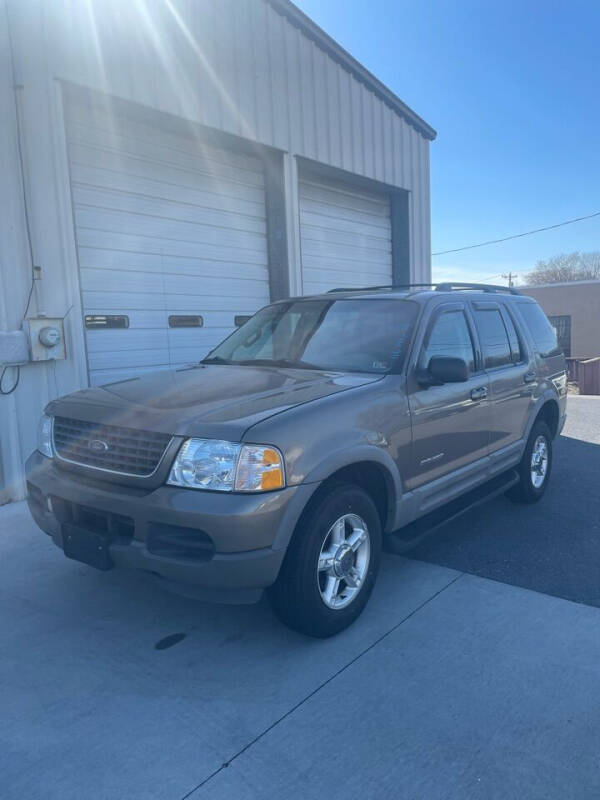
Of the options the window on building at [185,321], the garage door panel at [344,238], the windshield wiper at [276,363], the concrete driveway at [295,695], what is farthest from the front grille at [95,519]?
the garage door panel at [344,238]

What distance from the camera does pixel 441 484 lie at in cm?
402

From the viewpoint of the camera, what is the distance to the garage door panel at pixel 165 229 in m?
6.38

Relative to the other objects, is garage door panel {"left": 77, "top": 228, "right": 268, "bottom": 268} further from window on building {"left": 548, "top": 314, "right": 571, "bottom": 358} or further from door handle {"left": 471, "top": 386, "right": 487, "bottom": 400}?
window on building {"left": 548, "top": 314, "right": 571, "bottom": 358}

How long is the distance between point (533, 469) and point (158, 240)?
15.7 feet

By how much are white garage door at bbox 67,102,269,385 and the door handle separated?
3977mm

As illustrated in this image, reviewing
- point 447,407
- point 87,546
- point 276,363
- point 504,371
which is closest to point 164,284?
point 276,363

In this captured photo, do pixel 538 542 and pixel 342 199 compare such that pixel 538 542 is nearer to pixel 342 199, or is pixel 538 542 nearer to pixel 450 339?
pixel 450 339

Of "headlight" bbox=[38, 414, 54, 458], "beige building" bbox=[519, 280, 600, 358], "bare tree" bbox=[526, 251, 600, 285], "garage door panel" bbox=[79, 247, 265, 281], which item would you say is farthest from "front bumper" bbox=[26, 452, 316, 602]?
"bare tree" bbox=[526, 251, 600, 285]

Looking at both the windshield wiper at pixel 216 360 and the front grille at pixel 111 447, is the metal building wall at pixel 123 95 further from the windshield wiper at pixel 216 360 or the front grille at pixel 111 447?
the front grille at pixel 111 447

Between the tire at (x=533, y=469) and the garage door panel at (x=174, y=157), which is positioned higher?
the garage door panel at (x=174, y=157)

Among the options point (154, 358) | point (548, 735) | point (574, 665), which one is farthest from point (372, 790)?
point (154, 358)

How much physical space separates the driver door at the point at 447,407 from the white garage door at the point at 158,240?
3.83 metres

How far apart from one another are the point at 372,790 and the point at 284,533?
1.07m

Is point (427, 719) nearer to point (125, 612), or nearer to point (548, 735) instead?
point (548, 735)
